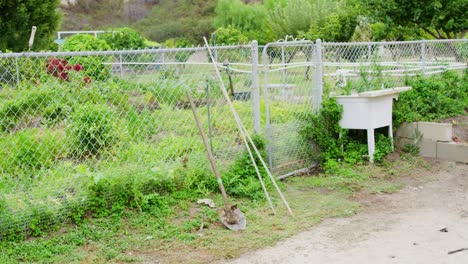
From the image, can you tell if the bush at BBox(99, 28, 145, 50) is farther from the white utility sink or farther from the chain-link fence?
the white utility sink

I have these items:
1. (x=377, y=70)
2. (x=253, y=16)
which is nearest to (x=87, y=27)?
(x=253, y=16)

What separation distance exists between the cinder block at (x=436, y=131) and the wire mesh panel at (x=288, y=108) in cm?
158

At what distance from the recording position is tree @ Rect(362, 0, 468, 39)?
12633 mm

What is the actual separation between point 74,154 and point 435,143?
4.46 metres

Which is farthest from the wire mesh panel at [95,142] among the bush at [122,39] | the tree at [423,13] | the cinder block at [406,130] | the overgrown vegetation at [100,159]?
the bush at [122,39]

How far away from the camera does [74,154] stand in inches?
229

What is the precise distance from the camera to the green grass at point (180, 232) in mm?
4055

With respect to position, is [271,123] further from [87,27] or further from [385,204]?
[87,27]

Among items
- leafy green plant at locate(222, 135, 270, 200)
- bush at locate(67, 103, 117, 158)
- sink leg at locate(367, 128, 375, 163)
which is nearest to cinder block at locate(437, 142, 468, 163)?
sink leg at locate(367, 128, 375, 163)

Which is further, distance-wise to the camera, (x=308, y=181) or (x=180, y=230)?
(x=308, y=181)

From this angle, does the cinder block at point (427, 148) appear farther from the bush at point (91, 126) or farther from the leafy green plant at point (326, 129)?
the bush at point (91, 126)

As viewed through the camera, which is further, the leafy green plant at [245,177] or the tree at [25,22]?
the tree at [25,22]

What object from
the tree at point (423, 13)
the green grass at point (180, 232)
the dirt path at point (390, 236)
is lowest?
the dirt path at point (390, 236)

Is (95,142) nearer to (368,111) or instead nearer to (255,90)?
(255,90)
